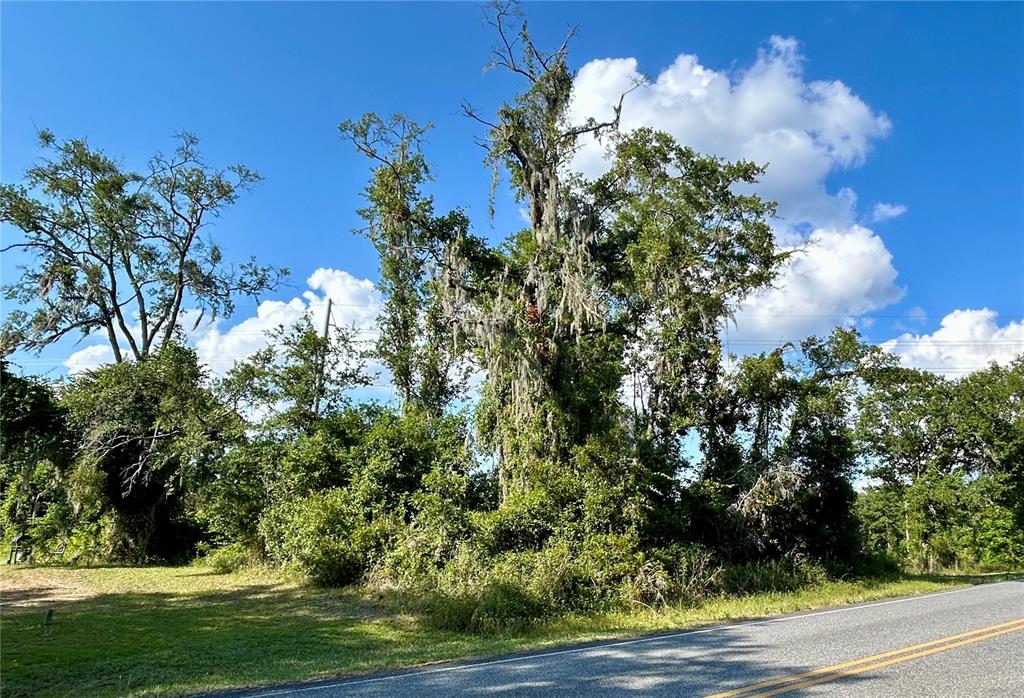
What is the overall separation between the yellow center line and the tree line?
216 inches

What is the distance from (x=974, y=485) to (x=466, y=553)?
74.4ft

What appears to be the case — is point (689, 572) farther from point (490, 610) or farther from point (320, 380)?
point (320, 380)

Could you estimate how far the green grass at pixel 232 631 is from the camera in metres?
7.94

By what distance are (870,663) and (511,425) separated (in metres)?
9.69

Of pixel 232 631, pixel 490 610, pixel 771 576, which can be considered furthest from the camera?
pixel 771 576

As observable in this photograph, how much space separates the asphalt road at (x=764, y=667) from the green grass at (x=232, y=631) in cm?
118

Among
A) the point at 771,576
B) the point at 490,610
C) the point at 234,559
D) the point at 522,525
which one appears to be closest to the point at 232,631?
the point at 490,610

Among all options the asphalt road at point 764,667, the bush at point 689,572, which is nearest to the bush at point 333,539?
the bush at point 689,572

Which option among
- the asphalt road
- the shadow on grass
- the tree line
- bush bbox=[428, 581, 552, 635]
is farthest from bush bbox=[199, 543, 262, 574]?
the asphalt road

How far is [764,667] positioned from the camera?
695cm

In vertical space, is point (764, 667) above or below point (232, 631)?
above

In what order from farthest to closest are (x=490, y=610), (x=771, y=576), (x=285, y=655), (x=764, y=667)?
(x=771, y=576), (x=490, y=610), (x=285, y=655), (x=764, y=667)

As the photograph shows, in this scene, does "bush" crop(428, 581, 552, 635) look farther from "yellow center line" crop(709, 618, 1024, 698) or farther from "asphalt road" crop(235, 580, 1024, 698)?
"yellow center line" crop(709, 618, 1024, 698)

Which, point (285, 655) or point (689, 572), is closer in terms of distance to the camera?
point (285, 655)
